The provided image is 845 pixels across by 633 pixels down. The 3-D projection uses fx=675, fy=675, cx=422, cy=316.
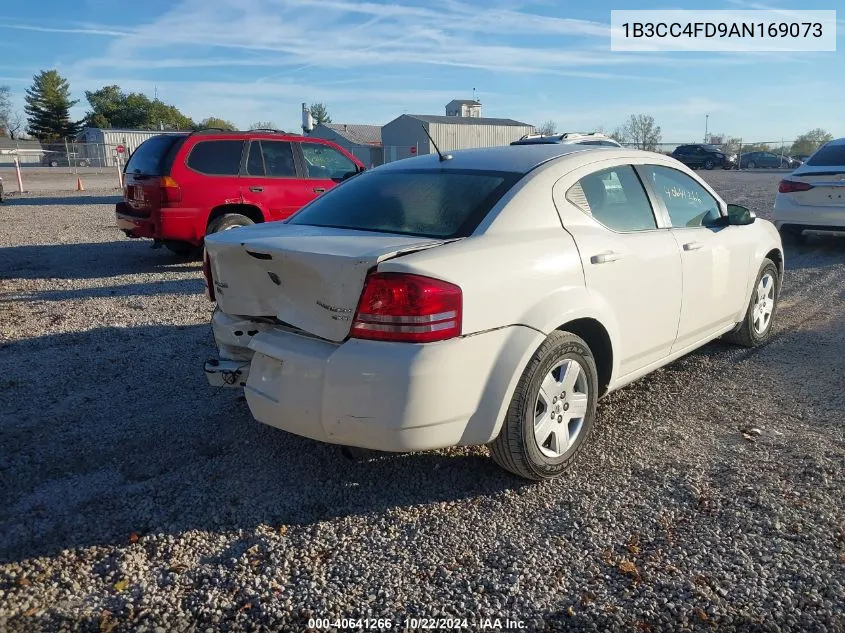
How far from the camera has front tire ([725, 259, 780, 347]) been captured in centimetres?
532

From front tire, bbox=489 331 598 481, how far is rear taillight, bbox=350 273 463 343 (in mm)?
537

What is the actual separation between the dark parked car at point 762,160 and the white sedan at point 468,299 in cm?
4592

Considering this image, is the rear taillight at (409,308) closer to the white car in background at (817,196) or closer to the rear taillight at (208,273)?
the rear taillight at (208,273)

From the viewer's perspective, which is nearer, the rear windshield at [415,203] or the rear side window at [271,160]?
the rear windshield at [415,203]

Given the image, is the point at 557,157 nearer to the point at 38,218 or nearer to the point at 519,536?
the point at 519,536

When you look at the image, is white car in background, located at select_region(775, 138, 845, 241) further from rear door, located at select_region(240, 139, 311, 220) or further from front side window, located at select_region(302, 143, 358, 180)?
rear door, located at select_region(240, 139, 311, 220)

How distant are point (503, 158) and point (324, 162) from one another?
21.5 ft

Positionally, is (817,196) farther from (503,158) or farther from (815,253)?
(503,158)

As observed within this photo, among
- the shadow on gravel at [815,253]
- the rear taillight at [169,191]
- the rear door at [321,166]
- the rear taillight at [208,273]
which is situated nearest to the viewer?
the rear taillight at [208,273]

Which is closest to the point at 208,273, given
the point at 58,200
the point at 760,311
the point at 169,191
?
the point at 760,311

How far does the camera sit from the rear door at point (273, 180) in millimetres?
9086

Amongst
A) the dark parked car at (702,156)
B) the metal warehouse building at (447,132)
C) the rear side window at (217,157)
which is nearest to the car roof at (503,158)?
the rear side window at (217,157)

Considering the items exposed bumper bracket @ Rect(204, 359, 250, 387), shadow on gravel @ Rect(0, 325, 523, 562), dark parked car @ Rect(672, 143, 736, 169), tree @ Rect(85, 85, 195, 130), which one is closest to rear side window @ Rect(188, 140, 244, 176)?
shadow on gravel @ Rect(0, 325, 523, 562)

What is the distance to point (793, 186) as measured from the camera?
31.7ft
